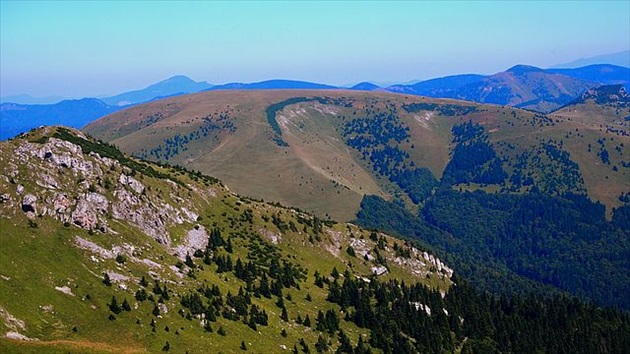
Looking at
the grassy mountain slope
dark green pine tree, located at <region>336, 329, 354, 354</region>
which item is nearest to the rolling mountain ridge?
the grassy mountain slope

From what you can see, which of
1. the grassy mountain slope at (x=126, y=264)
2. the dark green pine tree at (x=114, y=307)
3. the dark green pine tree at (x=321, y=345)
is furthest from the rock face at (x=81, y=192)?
the dark green pine tree at (x=321, y=345)

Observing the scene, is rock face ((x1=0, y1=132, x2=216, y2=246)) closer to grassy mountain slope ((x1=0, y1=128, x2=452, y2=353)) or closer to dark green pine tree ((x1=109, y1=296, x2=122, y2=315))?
grassy mountain slope ((x1=0, y1=128, x2=452, y2=353))

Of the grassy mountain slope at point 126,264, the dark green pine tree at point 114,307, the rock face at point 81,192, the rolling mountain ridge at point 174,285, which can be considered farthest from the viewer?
the rock face at point 81,192

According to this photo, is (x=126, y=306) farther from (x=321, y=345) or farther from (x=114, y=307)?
(x=321, y=345)

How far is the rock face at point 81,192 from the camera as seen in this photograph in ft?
416

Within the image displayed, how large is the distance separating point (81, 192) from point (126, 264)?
28.6 meters

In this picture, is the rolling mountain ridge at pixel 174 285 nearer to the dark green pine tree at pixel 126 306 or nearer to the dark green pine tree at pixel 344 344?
the dark green pine tree at pixel 126 306

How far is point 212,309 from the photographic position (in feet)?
392

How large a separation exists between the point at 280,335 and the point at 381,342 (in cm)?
3089

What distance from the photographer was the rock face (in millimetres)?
126938

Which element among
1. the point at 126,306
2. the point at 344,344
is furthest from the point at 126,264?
the point at 344,344

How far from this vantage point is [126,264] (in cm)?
12438

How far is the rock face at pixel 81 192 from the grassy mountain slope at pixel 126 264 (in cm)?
34

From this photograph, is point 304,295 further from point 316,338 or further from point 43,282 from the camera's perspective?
point 43,282
